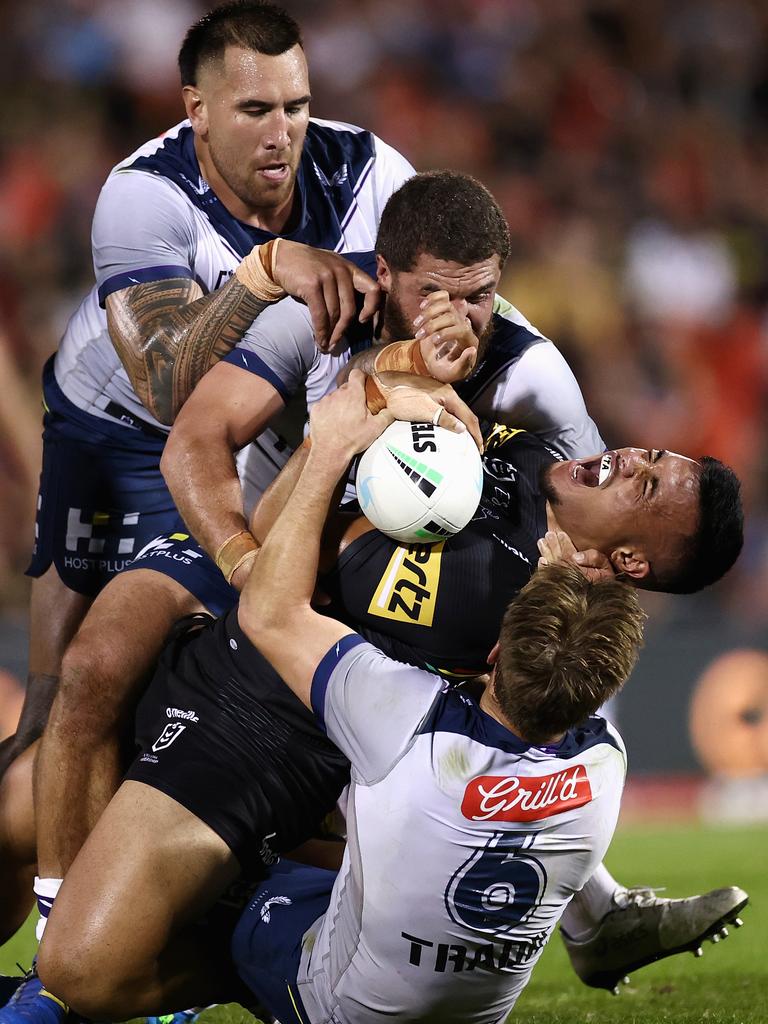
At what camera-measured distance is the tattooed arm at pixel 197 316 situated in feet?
15.4

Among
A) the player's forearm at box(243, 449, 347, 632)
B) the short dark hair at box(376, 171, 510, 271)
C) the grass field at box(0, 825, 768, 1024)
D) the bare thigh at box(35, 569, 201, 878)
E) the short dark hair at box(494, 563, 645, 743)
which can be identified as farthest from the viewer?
the grass field at box(0, 825, 768, 1024)

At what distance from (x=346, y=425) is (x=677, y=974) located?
331 centimetres

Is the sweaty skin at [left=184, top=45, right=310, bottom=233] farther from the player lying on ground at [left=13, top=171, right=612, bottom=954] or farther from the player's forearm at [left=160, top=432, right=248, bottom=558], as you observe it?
the player's forearm at [left=160, top=432, right=248, bottom=558]

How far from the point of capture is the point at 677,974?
624 cm

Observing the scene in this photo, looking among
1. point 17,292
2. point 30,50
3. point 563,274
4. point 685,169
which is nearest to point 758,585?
point 563,274

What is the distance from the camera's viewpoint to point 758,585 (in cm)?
1316

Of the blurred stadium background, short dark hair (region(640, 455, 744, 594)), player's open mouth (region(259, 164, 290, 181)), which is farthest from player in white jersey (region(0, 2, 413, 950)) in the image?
the blurred stadium background

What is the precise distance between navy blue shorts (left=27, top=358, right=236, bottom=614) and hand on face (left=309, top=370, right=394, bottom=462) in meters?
1.79

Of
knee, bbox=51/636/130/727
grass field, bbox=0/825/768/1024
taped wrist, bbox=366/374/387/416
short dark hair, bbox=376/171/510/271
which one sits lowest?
grass field, bbox=0/825/768/1024

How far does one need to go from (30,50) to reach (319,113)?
257 cm

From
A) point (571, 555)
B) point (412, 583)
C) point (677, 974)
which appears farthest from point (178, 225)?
point (677, 974)

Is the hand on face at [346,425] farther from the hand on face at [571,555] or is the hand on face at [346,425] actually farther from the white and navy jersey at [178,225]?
the white and navy jersey at [178,225]

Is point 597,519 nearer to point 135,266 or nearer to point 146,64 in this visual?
point 135,266

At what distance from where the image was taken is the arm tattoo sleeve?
5.06 metres
